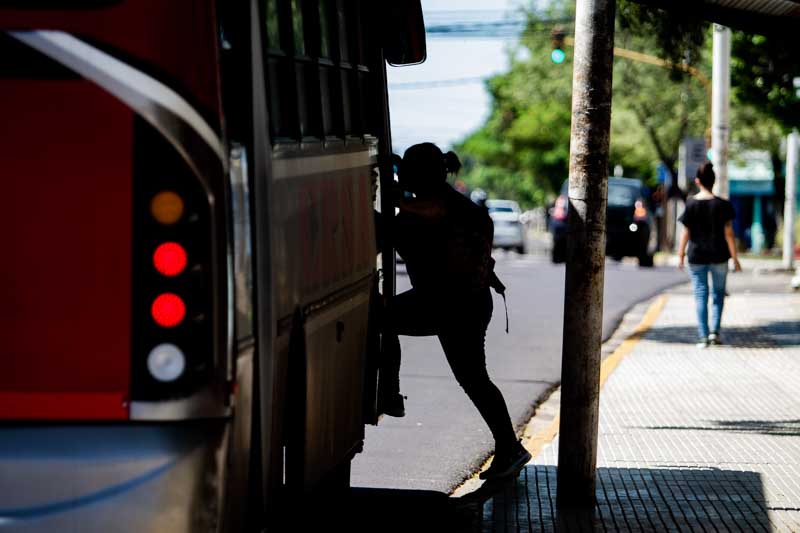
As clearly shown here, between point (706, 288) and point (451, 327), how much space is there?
7850 millimetres

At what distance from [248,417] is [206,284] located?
1.62ft

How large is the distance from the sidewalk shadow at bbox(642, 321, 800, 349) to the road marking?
9.1 inches

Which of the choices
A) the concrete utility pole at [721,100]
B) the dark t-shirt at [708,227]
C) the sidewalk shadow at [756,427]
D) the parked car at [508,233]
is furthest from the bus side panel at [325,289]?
the parked car at [508,233]

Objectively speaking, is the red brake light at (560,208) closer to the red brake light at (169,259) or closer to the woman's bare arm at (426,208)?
the woman's bare arm at (426,208)

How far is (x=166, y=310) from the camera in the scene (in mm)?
3797

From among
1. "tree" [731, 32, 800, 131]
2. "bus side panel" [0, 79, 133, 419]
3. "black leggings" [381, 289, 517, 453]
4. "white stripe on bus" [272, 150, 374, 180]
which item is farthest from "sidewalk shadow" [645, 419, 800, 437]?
"tree" [731, 32, 800, 131]

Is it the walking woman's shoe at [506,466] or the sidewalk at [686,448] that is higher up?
the walking woman's shoe at [506,466]

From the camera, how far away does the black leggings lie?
7117 millimetres

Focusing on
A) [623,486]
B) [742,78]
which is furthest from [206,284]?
[742,78]

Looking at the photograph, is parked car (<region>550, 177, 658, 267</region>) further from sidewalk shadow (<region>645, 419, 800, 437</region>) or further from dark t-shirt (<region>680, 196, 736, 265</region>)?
sidewalk shadow (<region>645, 419, 800, 437</region>)

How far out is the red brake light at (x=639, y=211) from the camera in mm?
32094

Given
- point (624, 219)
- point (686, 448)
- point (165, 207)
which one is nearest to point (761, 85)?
point (624, 219)

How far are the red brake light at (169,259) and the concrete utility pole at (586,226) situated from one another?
3.19 meters

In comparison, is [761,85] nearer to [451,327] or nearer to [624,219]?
[624,219]
